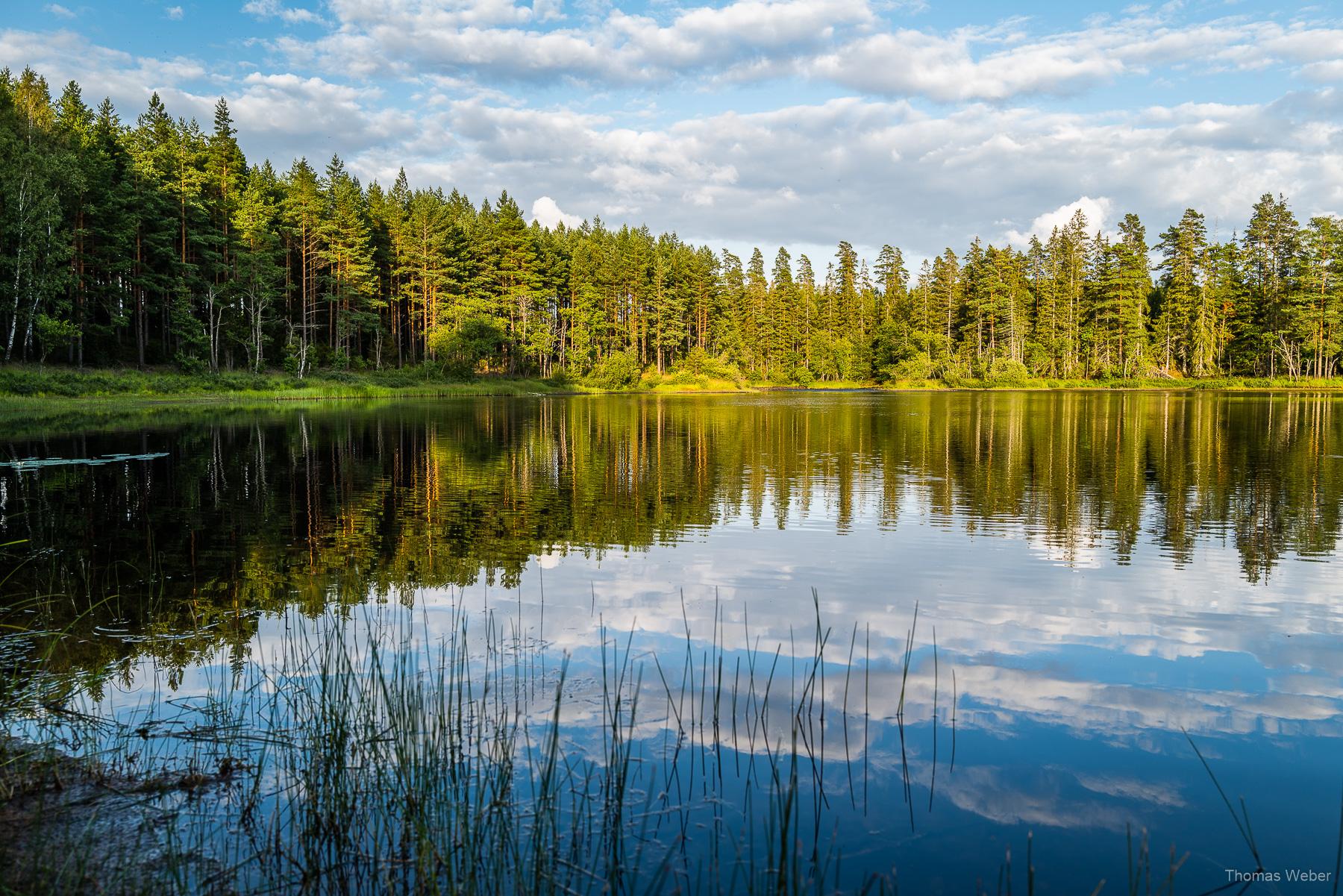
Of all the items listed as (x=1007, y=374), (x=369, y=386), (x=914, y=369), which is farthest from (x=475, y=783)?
(x=914, y=369)

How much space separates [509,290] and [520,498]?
71841mm

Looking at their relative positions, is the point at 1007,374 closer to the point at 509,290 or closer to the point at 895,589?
the point at 509,290

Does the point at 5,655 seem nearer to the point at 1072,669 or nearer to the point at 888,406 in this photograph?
the point at 1072,669

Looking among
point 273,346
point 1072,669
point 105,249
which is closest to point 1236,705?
point 1072,669

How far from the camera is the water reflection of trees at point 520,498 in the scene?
11.4m

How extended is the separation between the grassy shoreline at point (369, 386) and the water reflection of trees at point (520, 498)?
1280 centimetres

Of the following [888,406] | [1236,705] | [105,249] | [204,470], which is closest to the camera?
[1236,705]

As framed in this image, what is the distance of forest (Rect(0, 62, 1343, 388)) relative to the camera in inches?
2095

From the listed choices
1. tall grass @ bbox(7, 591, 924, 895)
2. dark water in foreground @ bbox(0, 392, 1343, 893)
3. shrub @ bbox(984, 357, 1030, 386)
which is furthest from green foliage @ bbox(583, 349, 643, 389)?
tall grass @ bbox(7, 591, 924, 895)

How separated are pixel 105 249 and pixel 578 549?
5241 cm

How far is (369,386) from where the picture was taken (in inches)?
2601

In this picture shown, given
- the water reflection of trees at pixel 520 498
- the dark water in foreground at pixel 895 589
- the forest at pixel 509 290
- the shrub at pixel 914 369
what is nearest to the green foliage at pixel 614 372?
the forest at pixel 509 290

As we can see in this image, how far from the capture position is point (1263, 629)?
30.2ft

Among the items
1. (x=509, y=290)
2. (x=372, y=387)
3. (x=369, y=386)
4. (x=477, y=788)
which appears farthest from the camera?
(x=509, y=290)
